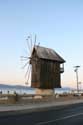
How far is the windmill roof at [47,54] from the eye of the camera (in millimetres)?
56216

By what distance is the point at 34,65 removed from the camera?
56344 mm

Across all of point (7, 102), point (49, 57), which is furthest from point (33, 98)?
point (49, 57)

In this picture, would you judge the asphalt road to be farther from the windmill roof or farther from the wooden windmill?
the windmill roof

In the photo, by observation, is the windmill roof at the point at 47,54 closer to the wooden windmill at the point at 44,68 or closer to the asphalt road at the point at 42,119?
the wooden windmill at the point at 44,68

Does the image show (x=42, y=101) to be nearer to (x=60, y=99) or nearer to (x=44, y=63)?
(x=60, y=99)

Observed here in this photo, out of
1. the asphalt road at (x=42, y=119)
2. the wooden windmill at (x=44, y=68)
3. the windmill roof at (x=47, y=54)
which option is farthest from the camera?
the windmill roof at (x=47, y=54)

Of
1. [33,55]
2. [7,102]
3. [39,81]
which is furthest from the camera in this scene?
[33,55]

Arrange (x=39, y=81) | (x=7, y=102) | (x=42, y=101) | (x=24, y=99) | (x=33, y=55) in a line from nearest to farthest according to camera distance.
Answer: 1. (x=7, y=102)
2. (x=24, y=99)
3. (x=42, y=101)
4. (x=39, y=81)
5. (x=33, y=55)

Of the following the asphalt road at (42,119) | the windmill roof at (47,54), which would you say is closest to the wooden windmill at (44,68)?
the windmill roof at (47,54)

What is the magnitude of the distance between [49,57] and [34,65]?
11.0ft

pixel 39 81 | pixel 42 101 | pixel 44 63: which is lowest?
pixel 42 101

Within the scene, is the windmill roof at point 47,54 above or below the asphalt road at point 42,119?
above

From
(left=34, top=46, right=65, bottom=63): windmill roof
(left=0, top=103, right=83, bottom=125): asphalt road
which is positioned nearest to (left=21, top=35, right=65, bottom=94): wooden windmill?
(left=34, top=46, right=65, bottom=63): windmill roof

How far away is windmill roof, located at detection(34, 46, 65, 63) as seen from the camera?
5622 centimetres
